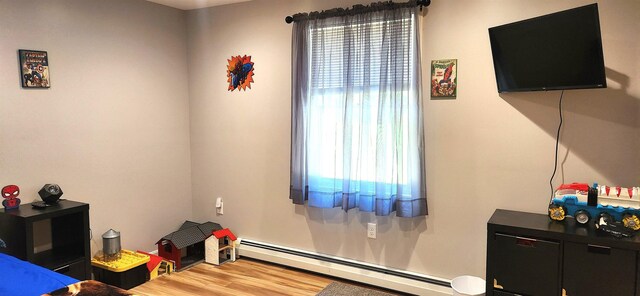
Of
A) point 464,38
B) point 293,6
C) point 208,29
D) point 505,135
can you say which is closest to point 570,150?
point 505,135

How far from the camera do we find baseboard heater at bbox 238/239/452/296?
3.04m

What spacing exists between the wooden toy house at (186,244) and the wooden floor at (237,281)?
15 centimetres

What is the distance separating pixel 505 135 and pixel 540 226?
66 centimetres

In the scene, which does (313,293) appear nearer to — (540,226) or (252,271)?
(252,271)

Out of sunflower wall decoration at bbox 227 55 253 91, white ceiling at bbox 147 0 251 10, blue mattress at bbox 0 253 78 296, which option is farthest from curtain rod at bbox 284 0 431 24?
blue mattress at bbox 0 253 78 296

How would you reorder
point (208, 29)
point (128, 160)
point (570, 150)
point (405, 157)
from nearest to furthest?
point (570, 150)
point (405, 157)
point (128, 160)
point (208, 29)

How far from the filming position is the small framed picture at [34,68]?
292 cm

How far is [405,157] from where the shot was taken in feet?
9.87

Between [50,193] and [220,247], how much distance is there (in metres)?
1.41

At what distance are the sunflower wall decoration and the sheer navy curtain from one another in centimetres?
55

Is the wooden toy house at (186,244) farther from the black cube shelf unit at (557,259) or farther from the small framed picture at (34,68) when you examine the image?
the black cube shelf unit at (557,259)

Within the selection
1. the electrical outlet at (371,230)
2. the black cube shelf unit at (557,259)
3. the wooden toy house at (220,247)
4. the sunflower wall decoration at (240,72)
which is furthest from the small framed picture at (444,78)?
the wooden toy house at (220,247)

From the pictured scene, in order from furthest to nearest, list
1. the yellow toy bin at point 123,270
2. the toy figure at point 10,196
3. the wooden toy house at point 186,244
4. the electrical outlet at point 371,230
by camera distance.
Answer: the wooden toy house at point 186,244
the electrical outlet at point 371,230
the yellow toy bin at point 123,270
the toy figure at point 10,196

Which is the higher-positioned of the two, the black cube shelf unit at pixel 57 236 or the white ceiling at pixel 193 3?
the white ceiling at pixel 193 3
